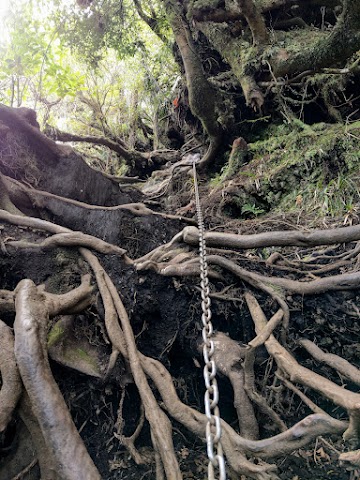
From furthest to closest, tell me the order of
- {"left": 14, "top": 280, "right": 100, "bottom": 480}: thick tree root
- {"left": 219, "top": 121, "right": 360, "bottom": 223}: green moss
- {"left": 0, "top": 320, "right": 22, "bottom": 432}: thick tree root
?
{"left": 219, "top": 121, "right": 360, "bottom": 223}: green moss < {"left": 0, "top": 320, "right": 22, "bottom": 432}: thick tree root < {"left": 14, "top": 280, "right": 100, "bottom": 480}: thick tree root

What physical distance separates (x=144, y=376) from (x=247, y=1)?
4.41 meters

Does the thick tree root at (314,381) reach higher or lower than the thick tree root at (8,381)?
lower

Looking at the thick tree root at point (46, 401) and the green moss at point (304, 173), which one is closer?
the thick tree root at point (46, 401)

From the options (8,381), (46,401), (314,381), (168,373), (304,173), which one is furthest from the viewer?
(304,173)

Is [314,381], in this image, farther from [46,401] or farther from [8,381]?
[8,381]

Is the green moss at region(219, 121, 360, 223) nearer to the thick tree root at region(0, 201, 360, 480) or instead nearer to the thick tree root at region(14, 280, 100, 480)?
the thick tree root at region(0, 201, 360, 480)

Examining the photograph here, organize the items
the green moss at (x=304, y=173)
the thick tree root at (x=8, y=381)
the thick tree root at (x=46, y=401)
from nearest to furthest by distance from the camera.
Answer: the thick tree root at (x=46, y=401), the thick tree root at (x=8, y=381), the green moss at (x=304, y=173)

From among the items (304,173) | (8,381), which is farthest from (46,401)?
(304,173)

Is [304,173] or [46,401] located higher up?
[46,401]

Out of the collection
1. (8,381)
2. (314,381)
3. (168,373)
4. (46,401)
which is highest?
(8,381)

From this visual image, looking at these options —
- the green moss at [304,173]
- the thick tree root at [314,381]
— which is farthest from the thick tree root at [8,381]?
the green moss at [304,173]

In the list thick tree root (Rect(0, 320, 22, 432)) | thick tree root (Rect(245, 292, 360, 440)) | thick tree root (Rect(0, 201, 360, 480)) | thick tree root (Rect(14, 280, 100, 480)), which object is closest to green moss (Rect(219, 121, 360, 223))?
thick tree root (Rect(0, 201, 360, 480))

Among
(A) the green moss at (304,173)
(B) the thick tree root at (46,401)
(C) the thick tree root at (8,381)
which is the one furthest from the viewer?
(A) the green moss at (304,173)

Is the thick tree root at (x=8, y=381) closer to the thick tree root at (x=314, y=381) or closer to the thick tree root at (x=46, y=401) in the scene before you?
the thick tree root at (x=46, y=401)
